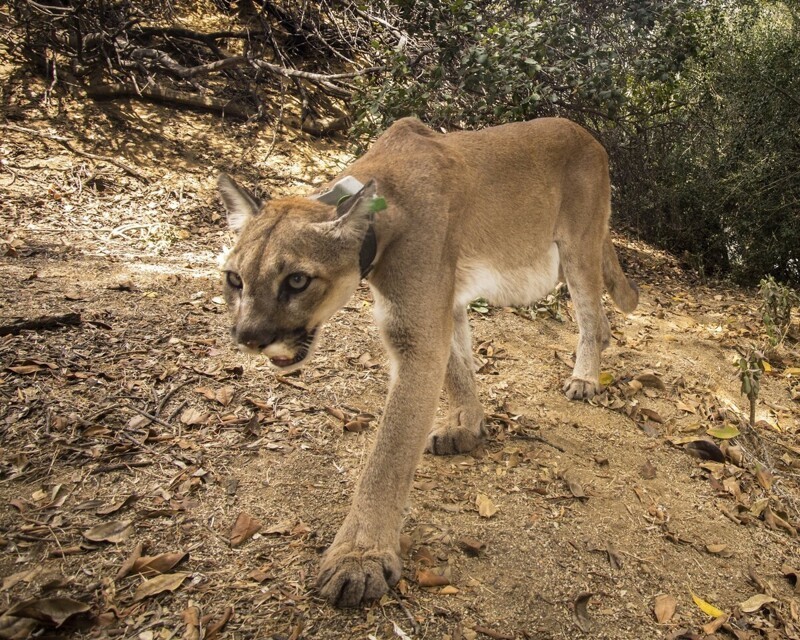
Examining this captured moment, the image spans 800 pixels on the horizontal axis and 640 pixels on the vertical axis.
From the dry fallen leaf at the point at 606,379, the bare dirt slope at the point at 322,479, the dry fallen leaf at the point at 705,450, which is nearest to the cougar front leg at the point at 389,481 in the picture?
the bare dirt slope at the point at 322,479

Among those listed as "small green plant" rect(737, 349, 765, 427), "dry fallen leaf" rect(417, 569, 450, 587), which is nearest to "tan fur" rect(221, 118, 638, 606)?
"dry fallen leaf" rect(417, 569, 450, 587)

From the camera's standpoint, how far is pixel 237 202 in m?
3.09

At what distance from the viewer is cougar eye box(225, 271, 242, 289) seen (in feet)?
9.37

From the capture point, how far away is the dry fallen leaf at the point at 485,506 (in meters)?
3.28

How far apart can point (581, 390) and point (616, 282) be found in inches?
42.1

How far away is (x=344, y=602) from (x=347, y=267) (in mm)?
1355

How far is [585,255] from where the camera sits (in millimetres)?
4742

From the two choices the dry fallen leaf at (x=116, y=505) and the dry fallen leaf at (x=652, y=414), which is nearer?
the dry fallen leaf at (x=116, y=505)

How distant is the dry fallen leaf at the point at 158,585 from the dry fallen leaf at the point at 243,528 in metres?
0.27

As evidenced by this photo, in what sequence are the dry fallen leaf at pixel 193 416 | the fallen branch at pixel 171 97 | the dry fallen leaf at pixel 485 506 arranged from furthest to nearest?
the fallen branch at pixel 171 97 < the dry fallen leaf at pixel 193 416 < the dry fallen leaf at pixel 485 506

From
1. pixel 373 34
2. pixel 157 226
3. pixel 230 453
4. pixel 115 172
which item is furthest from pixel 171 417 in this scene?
pixel 373 34

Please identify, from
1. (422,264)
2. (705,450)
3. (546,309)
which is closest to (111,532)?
(422,264)

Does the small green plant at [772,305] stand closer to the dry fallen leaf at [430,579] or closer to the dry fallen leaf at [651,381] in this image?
the dry fallen leaf at [651,381]

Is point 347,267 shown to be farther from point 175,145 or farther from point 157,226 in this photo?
point 175,145
